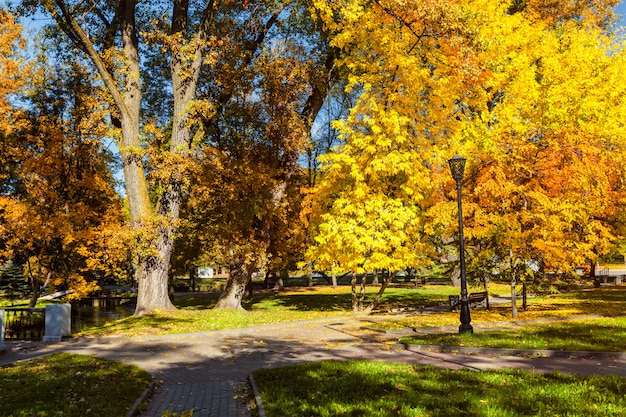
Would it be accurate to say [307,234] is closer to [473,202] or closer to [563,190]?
[473,202]

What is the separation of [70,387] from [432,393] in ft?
20.2

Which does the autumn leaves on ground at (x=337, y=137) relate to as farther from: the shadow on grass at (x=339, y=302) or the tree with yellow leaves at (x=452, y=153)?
the shadow on grass at (x=339, y=302)

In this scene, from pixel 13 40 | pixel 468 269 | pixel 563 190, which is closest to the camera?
pixel 563 190

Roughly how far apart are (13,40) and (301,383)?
32.7 metres

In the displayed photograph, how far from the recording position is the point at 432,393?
721 cm

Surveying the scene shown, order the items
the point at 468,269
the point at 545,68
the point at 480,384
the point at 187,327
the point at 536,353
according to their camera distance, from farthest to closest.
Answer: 1. the point at 545,68
2. the point at 468,269
3. the point at 187,327
4. the point at 536,353
5. the point at 480,384

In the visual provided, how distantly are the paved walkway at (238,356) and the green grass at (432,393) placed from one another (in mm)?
796

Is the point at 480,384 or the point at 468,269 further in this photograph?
the point at 468,269

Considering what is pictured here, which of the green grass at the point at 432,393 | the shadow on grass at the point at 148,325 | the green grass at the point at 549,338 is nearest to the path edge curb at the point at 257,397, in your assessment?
the green grass at the point at 432,393

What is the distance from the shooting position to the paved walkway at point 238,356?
8.12 metres

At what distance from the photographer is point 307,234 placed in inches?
1252

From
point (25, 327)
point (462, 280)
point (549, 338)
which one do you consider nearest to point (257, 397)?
point (549, 338)

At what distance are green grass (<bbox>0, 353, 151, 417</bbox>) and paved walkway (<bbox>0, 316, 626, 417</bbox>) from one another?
47 cm

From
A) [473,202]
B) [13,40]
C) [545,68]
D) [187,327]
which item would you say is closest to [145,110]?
[13,40]
